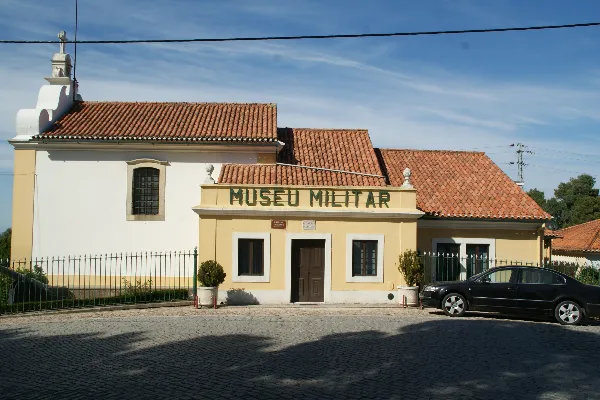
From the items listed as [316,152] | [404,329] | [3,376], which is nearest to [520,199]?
[316,152]

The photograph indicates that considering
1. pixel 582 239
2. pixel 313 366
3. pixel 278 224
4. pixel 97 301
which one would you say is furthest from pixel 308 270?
→ pixel 582 239

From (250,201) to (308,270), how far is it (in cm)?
284

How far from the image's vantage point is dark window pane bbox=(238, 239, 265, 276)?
19.4 meters

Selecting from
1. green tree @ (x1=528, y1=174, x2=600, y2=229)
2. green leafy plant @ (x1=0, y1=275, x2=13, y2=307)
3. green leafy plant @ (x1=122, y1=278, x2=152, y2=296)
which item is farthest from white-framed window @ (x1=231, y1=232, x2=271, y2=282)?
green tree @ (x1=528, y1=174, x2=600, y2=229)

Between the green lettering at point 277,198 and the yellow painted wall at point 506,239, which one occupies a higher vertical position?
the green lettering at point 277,198

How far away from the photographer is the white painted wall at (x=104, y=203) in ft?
74.6

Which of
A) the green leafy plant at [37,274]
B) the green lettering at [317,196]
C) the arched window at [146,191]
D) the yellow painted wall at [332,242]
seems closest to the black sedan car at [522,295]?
the yellow painted wall at [332,242]

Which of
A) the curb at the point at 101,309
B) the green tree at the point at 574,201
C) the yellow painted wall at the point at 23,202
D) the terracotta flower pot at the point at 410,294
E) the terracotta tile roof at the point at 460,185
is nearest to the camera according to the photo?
the curb at the point at 101,309

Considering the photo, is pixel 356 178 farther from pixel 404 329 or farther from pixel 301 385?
pixel 301 385

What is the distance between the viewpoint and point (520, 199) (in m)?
23.3

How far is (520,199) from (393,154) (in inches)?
221

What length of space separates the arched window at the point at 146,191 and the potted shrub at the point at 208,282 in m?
5.49

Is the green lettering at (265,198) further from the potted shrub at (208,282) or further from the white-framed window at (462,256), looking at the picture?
the white-framed window at (462,256)

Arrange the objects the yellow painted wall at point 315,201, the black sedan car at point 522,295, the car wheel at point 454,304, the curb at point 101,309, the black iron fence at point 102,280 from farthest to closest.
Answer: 1. the black iron fence at point 102,280
2. the yellow painted wall at point 315,201
3. the curb at point 101,309
4. the car wheel at point 454,304
5. the black sedan car at point 522,295
